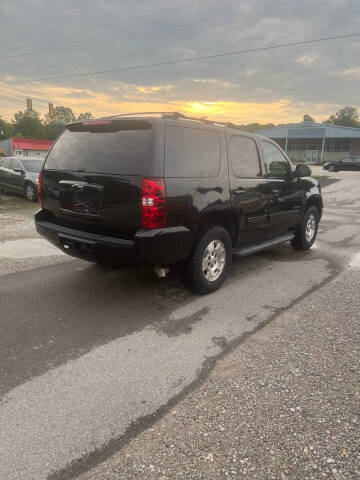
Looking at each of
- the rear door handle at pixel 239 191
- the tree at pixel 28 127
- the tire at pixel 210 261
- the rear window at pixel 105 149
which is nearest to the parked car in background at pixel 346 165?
the rear door handle at pixel 239 191

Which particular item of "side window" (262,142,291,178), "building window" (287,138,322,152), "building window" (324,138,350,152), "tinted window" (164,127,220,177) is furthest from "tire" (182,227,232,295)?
"building window" (324,138,350,152)

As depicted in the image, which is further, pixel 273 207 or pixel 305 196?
pixel 305 196

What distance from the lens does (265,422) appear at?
230 cm

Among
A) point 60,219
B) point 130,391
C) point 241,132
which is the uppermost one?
point 241,132

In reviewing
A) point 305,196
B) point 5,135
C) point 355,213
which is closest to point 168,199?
point 305,196

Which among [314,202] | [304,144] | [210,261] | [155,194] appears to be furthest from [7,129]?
[155,194]

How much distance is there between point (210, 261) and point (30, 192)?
30.5 feet

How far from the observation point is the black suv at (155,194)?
139 inches

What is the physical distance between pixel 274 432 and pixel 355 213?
420 inches

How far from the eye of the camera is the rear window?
357 centimetres

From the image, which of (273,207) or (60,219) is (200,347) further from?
(273,207)

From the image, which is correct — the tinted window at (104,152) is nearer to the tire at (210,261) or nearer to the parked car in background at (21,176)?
the tire at (210,261)

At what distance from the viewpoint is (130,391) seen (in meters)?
2.57

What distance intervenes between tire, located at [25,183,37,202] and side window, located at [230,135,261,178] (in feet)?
28.8
